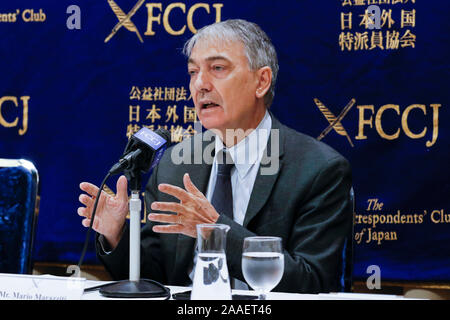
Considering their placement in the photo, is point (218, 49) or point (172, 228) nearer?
point (172, 228)

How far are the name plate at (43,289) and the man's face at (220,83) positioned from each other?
96 centimetres

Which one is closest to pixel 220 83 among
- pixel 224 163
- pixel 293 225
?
pixel 224 163

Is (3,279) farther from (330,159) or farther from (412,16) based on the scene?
(412,16)

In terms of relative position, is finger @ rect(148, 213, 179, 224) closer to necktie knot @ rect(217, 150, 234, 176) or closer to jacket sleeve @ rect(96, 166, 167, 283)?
jacket sleeve @ rect(96, 166, 167, 283)

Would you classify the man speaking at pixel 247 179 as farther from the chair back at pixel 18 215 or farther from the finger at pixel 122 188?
the chair back at pixel 18 215

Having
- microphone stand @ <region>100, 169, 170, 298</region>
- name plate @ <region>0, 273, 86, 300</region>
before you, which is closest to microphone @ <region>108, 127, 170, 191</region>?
microphone stand @ <region>100, 169, 170, 298</region>

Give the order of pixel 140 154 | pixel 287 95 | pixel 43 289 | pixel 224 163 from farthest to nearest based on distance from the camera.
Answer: pixel 287 95, pixel 224 163, pixel 140 154, pixel 43 289

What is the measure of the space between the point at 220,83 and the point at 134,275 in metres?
0.87

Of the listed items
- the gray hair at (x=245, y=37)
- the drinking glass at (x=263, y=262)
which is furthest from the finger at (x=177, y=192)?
the gray hair at (x=245, y=37)

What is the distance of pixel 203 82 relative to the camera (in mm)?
1896

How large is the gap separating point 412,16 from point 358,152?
0.62 metres

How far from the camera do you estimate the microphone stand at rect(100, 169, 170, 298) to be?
1181 mm

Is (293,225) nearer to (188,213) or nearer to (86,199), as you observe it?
(188,213)
